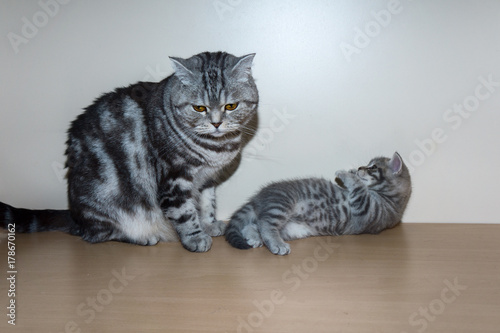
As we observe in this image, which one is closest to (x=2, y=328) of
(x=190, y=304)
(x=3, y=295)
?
(x=3, y=295)

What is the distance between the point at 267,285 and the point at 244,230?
523 mm

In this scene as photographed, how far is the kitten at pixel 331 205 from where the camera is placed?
7.36ft

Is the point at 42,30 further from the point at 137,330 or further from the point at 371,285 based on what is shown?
the point at 371,285

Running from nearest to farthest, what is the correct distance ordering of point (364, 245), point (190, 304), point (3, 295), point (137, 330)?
point (137, 330), point (190, 304), point (3, 295), point (364, 245)

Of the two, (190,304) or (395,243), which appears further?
(395,243)

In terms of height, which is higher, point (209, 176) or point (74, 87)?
point (74, 87)

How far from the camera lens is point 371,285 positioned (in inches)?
69.6

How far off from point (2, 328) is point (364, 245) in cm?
157

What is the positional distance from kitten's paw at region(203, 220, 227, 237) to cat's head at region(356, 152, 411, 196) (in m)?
0.78

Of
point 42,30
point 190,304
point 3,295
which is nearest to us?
point 190,304

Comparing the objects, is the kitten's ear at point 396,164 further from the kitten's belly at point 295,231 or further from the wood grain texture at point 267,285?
the kitten's belly at point 295,231

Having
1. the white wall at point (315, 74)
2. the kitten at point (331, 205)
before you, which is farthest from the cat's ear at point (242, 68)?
the kitten at point (331, 205)

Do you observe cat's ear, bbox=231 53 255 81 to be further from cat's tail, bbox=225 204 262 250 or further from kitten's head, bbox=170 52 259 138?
cat's tail, bbox=225 204 262 250

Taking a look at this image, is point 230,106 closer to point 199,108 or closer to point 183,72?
point 199,108
